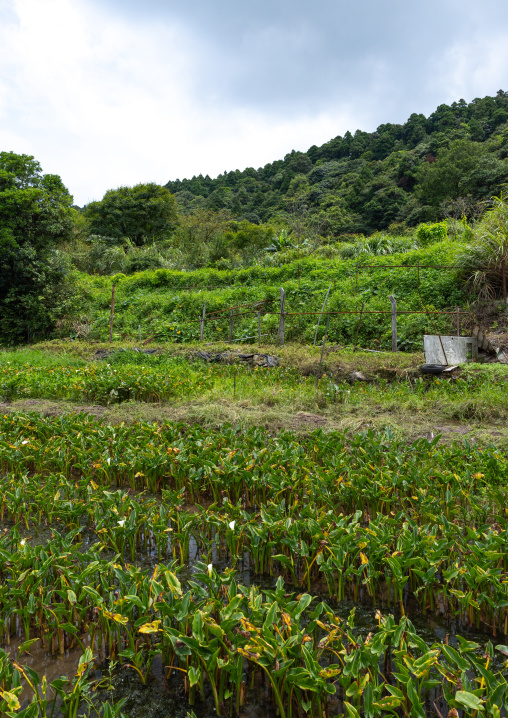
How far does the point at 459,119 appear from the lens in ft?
144

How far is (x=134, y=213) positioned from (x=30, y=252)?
1726cm

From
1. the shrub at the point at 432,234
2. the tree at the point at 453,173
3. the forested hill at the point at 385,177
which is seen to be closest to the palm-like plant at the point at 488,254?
the shrub at the point at 432,234

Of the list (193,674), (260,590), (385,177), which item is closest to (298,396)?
(260,590)

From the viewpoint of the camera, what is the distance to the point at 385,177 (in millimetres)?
36062

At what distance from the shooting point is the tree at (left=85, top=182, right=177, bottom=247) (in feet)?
110

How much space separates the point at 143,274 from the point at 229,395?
17.0 metres

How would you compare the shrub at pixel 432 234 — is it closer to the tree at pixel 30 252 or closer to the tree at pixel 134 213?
the tree at pixel 30 252

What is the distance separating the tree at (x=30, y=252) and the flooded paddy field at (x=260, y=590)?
15.7 meters

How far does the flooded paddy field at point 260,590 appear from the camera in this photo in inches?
74.5

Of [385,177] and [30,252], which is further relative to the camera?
[385,177]

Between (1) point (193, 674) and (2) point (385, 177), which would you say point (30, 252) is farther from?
(2) point (385, 177)

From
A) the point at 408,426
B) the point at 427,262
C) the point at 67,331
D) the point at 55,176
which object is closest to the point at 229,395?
the point at 408,426

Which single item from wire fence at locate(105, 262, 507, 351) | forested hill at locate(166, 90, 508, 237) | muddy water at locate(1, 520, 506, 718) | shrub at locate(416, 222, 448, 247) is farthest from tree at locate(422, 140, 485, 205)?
muddy water at locate(1, 520, 506, 718)

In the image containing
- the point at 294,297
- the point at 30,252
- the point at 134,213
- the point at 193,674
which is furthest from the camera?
the point at 134,213
